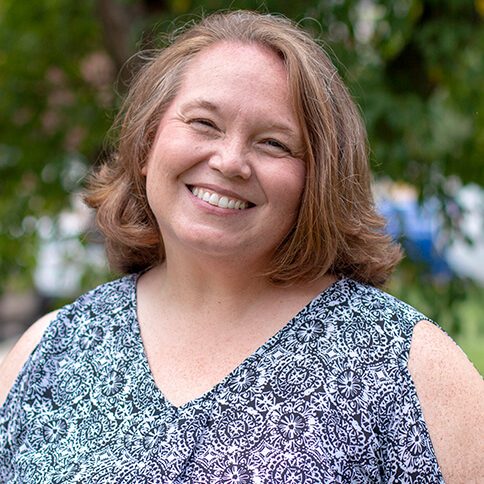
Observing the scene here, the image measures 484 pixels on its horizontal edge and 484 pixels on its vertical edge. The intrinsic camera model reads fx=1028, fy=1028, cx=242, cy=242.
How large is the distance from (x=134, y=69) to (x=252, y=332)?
153 centimetres

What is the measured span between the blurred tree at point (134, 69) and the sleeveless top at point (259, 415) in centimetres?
116

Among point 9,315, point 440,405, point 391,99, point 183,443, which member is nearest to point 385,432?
point 440,405

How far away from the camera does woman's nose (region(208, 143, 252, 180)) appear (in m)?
2.21

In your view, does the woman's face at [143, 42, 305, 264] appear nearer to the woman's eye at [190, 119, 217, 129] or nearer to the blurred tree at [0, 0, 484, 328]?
the woman's eye at [190, 119, 217, 129]

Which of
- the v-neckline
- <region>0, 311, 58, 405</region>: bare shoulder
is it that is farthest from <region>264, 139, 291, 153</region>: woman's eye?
<region>0, 311, 58, 405</region>: bare shoulder

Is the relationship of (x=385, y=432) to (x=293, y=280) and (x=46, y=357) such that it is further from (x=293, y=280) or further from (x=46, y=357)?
(x=46, y=357)

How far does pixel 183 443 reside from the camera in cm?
219

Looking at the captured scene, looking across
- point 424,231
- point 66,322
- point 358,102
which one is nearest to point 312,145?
point 66,322

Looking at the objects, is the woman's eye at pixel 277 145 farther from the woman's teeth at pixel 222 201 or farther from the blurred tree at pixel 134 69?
the blurred tree at pixel 134 69

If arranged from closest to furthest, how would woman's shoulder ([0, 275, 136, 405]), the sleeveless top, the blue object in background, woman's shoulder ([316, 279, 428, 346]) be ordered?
the sleeveless top
woman's shoulder ([316, 279, 428, 346])
woman's shoulder ([0, 275, 136, 405])
the blue object in background

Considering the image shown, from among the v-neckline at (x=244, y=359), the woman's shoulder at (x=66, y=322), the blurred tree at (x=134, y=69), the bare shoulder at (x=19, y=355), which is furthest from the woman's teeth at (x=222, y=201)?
the blurred tree at (x=134, y=69)

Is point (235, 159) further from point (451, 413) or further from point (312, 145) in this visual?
point (451, 413)

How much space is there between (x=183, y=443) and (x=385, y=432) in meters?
0.43

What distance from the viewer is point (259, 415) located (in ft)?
7.17
